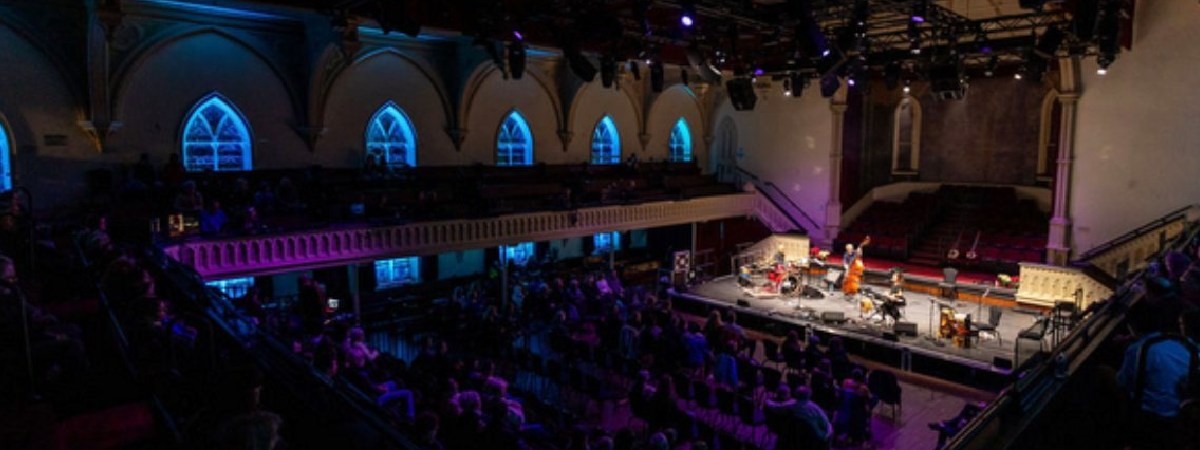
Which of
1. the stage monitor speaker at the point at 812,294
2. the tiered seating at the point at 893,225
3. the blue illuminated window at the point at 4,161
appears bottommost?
the stage monitor speaker at the point at 812,294

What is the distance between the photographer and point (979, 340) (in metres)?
12.7

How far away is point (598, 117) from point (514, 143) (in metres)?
3.26

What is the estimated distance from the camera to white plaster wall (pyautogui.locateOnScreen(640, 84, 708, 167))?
24.7 meters

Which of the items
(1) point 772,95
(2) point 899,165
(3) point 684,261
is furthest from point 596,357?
(2) point 899,165

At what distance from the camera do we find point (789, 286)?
16.2 meters

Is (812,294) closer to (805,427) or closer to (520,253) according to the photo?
(520,253)

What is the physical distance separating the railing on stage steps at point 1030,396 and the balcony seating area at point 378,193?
10.8m

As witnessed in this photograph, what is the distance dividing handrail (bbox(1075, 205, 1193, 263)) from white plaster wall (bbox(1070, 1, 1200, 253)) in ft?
1.97

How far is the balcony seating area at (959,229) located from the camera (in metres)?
18.8

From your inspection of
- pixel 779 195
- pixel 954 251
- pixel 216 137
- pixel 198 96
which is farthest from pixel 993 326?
pixel 198 96

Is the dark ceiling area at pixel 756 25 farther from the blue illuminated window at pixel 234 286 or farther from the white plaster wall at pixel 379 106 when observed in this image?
the blue illuminated window at pixel 234 286

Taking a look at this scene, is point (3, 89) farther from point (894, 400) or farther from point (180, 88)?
point (894, 400)

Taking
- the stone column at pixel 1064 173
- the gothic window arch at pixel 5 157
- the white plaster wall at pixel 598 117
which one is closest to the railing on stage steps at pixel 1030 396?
the stone column at pixel 1064 173

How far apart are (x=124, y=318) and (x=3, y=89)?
10242 millimetres
